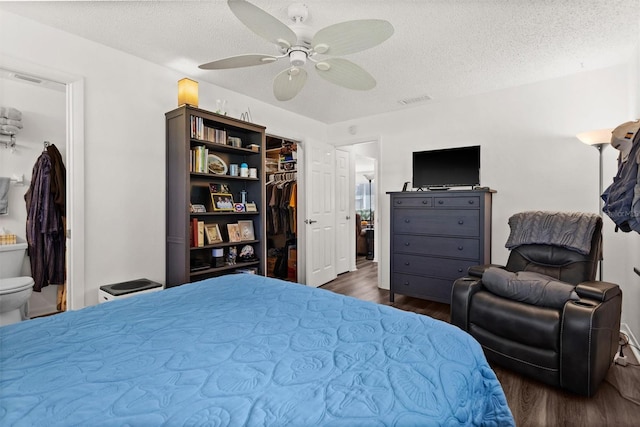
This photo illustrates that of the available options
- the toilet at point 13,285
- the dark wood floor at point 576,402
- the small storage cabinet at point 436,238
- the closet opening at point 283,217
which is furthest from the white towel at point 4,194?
the dark wood floor at point 576,402

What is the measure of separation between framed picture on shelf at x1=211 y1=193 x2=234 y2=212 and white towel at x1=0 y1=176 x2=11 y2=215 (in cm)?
201

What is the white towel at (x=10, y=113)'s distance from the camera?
2.97m

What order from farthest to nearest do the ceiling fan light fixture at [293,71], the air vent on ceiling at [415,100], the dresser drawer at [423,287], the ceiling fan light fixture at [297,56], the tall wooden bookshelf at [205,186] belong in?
the air vent on ceiling at [415,100] < the dresser drawer at [423,287] < the tall wooden bookshelf at [205,186] < the ceiling fan light fixture at [293,71] < the ceiling fan light fixture at [297,56]

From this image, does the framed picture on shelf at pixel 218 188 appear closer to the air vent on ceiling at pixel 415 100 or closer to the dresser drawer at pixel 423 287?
the dresser drawer at pixel 423 287

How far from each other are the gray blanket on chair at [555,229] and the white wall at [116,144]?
10.6 ft

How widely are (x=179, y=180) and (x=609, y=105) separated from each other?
13.6 feet

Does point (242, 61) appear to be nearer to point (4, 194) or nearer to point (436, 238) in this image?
point (436, 238)

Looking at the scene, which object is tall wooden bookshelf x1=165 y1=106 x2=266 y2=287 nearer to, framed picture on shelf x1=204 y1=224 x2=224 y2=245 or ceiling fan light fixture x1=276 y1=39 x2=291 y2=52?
framed picture on shelf x1=204 y1=224 x2=224 y2=245

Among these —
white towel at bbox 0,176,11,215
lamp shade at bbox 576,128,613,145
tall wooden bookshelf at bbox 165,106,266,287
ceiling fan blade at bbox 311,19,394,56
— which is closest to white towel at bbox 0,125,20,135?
white towel at bbox 0,176,11,215

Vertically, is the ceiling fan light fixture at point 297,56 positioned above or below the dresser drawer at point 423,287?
above

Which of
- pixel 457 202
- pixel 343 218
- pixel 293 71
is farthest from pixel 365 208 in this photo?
pixel 293 71

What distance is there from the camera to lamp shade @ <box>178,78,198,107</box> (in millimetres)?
2791

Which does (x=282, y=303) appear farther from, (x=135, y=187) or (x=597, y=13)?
(x=597, y=13)

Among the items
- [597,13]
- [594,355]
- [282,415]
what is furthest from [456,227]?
[282,415]
